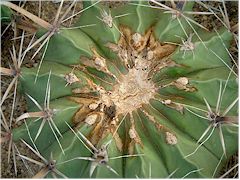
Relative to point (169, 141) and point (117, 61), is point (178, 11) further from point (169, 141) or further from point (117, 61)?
point (169, 141)

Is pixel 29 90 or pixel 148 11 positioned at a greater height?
pixel 148 11

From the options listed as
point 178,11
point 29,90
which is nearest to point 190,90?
point 178,11

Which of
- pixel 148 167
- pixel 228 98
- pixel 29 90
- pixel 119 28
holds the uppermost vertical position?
pixel 119 28

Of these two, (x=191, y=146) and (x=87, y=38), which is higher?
(x=87, y=38)

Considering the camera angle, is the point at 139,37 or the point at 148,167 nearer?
the point at 148,167

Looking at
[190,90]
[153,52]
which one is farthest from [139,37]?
[190,90]

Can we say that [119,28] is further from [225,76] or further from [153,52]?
[225,76]
